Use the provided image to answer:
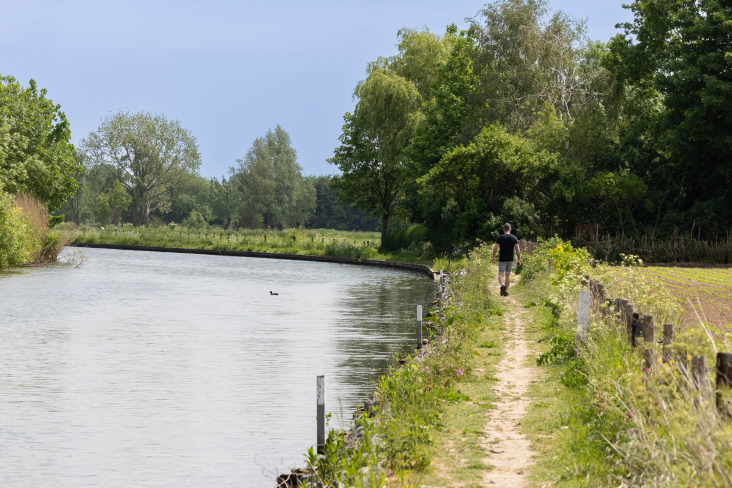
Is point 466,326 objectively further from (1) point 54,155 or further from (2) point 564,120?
(1) point 54,155

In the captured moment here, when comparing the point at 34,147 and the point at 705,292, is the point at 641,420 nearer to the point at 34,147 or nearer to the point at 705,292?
the point at 705,292

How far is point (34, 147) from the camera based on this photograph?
48.5 m

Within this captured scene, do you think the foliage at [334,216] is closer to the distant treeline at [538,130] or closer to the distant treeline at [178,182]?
the distant treeline at [178,182]

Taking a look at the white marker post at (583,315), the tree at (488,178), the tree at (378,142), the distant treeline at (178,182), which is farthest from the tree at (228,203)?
the white marker post at (583,315)

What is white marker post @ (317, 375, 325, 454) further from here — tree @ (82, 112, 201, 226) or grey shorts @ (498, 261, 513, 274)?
tree @ (82, 112, 201, 226)

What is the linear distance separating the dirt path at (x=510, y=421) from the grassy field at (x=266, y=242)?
93.8 feet

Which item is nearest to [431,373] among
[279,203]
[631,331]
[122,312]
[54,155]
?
[631,331]

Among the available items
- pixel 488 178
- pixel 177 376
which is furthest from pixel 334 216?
pixel 177 376

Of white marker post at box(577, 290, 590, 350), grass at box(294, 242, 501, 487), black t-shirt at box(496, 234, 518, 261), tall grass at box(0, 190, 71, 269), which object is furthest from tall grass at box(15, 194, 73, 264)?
white marker post at box(577, 290, 590, 350)

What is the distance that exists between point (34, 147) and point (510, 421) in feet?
152

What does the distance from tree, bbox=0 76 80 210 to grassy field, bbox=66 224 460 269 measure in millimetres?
3679

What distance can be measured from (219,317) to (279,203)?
266 feet

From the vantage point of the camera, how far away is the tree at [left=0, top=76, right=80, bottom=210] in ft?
149

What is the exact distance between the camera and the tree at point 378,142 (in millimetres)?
56719
